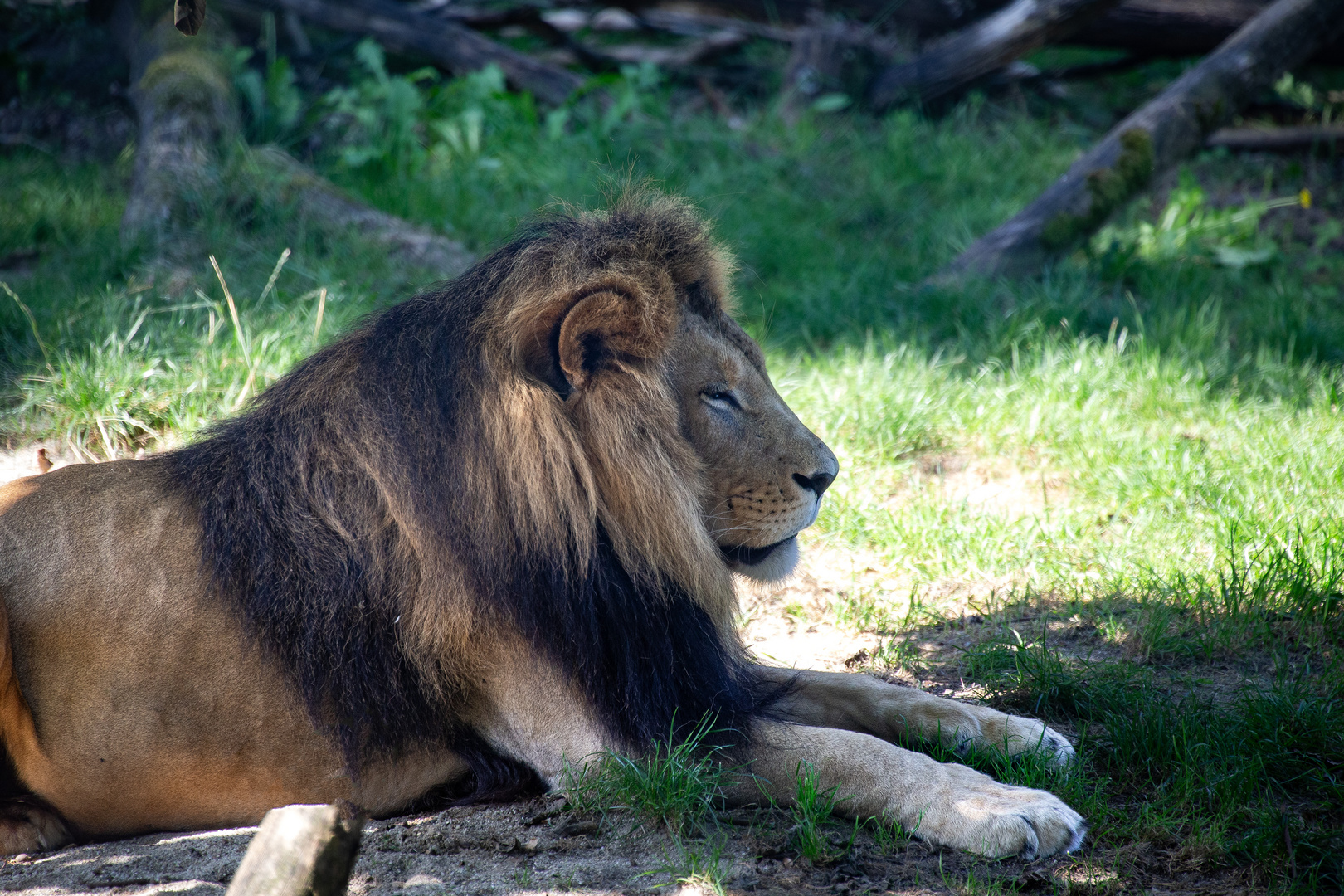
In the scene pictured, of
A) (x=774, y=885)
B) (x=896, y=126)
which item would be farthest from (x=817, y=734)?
(x=896, y=126)

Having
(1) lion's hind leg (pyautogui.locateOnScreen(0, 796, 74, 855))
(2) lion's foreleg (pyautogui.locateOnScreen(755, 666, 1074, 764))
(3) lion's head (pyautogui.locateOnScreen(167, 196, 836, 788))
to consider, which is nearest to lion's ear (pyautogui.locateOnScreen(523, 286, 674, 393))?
(3) lion's head (pyautogui.locateOnScreen(167, 196, 836, 788))

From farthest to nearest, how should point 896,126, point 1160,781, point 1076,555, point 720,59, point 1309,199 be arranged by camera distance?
1. point 720,59
2. point 896,126
3. point 1309,199
4. point 1076,555
5. point 1160,781

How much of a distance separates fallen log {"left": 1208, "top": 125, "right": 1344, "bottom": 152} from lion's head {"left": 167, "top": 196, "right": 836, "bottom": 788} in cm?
704

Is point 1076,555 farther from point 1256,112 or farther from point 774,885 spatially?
point 1256,112

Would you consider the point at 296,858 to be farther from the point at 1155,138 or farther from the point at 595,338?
the point at 1155,138

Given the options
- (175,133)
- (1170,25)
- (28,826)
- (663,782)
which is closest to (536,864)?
(663,782)

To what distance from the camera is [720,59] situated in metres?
9.34

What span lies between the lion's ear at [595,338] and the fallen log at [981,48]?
6510 millimetres

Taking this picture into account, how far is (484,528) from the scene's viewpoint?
2.55 metres

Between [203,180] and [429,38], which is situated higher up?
[429,38]

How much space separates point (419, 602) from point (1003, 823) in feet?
4.55

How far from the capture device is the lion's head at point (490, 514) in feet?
8.39

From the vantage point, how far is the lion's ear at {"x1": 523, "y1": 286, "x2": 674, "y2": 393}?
2592 mm

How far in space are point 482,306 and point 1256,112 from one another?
320 inches
